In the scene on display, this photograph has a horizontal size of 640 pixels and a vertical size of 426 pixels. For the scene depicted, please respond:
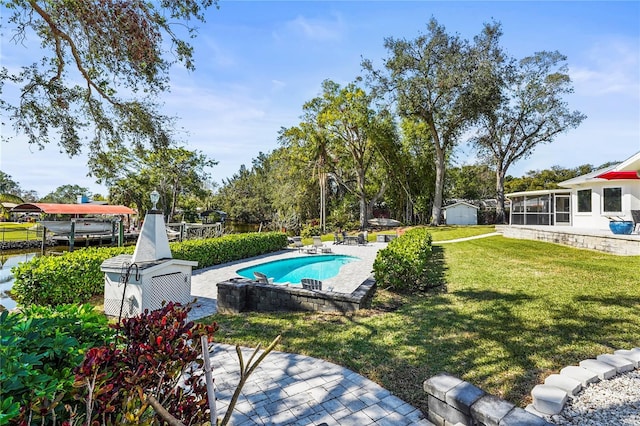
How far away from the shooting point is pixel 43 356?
5.26ft

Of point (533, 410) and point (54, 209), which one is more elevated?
point (54, 209)

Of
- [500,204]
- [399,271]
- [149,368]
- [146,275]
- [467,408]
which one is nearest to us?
[149,368]

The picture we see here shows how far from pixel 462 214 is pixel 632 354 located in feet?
92.8

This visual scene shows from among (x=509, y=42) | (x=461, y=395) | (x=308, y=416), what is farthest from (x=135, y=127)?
(x=509, y=42)

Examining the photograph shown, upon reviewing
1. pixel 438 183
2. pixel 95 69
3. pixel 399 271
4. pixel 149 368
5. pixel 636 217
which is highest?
pixel 95 69

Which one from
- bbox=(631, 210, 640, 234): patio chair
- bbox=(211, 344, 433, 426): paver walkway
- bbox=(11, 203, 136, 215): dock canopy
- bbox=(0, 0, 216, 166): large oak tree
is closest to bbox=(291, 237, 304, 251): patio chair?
bbox=(0, 0, 216, 166): large oak tree

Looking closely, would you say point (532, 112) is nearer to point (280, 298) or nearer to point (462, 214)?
point (462, 214)

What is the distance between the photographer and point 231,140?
14758 mm

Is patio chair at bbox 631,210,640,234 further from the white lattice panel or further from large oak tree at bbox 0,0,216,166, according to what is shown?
large oak tree at bbox 0,0,216,166

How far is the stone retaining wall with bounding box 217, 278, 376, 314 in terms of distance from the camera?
6.80m

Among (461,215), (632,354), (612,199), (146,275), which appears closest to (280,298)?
(146,275)

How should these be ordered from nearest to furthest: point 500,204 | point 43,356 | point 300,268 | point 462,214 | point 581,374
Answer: point 43,356
point 581,374
point 300,268
point 500,204
point 462,214

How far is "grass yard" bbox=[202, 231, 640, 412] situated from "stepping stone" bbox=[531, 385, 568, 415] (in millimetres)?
230

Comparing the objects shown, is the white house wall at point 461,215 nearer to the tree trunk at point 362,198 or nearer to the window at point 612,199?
the tree trunk at point 362,198
